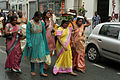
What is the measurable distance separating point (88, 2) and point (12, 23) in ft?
45.0

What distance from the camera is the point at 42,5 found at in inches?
1217

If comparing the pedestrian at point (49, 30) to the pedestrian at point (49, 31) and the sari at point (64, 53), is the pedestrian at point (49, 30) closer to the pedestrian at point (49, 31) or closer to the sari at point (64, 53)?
the pedestrian at point (49, 31)

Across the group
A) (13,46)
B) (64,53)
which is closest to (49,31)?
(64,53)

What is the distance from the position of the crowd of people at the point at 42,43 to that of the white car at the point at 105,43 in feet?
3.62

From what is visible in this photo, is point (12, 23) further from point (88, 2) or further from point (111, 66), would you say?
point (88, 2)

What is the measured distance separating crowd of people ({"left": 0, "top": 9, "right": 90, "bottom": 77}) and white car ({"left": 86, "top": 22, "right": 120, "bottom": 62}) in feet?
3.62

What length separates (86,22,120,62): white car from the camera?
7610 millimetres

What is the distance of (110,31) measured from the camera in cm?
810

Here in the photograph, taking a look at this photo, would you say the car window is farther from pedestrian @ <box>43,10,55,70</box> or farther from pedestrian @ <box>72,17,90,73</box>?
pedestrian @ <box>43,10,55,70</box>

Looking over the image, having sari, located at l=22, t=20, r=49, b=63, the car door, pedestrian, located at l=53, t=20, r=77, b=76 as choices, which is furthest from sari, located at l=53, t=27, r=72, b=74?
the car door

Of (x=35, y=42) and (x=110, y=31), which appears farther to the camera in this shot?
(x=110, y=31)

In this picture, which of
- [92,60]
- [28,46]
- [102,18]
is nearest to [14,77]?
[28,46]

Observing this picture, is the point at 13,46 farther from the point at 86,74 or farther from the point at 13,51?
the point at 86,74

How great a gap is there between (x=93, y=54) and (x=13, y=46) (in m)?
3.26
